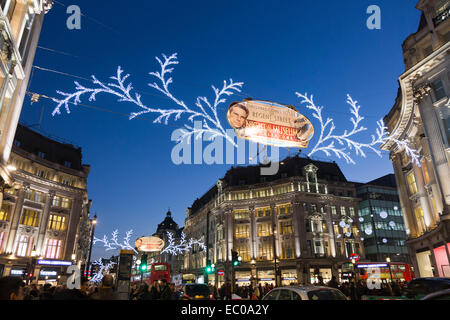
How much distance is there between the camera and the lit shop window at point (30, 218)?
124 ft

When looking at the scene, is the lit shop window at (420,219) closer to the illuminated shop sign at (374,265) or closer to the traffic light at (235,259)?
the illuminated shop sign at (374,265)

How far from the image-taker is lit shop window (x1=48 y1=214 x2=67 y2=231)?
41350mm

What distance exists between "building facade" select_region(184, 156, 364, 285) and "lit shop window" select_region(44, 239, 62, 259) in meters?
22.3

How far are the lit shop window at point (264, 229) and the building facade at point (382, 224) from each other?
19598mm

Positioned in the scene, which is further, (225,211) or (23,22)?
(225,211)

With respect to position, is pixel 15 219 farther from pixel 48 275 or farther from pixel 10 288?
pixel 10 288

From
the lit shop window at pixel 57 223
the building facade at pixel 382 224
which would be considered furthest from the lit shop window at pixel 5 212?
the building facade at pixel 382 224

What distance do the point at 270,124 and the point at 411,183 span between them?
2598 centimetres
